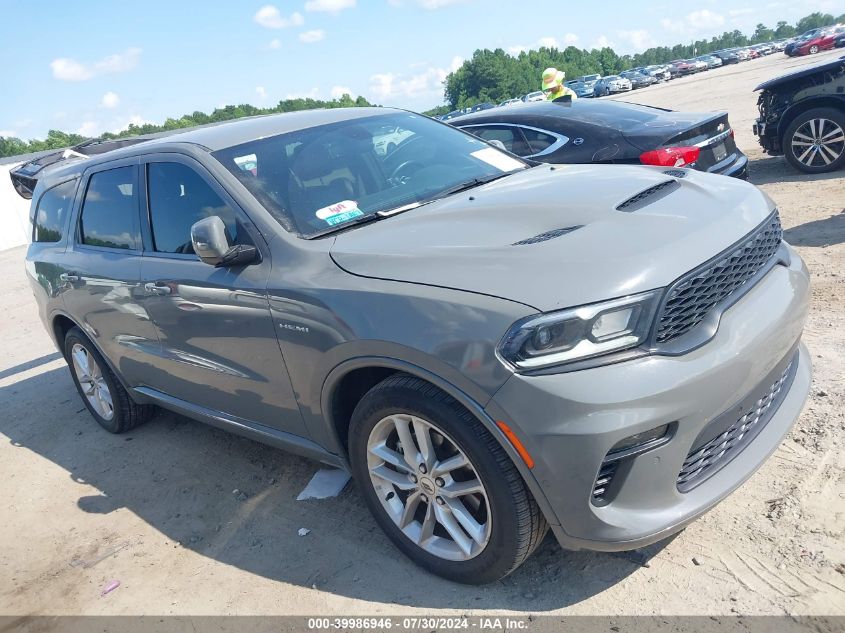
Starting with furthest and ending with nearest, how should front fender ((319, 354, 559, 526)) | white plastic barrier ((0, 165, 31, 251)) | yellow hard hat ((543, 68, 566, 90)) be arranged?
white plastic barrier ((0, 165, 31, 251)), yellow hard hat ((543, 68, 566, 90)), front fender ((319, 354, 559, 526))

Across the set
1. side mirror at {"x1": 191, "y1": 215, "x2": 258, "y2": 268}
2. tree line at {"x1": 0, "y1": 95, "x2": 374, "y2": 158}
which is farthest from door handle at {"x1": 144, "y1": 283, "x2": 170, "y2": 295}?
tree line at {"x1": 0, "y1": 95, "x2": 374, "y2": 158}

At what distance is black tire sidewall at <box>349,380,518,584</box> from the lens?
2449 millimetres

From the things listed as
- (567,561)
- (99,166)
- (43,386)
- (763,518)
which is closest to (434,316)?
(567,561)

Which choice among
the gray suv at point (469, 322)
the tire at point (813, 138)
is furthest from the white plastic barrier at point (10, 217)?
the tire at point (813, 138)

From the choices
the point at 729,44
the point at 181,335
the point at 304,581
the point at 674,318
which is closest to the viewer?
the point at 674,318

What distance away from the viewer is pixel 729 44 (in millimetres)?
156125

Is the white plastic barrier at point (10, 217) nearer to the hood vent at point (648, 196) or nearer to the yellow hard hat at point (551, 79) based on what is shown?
the yellow hard hat at point (551, 79)

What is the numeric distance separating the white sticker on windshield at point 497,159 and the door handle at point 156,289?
1.86 metres

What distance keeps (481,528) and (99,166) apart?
3504 mm

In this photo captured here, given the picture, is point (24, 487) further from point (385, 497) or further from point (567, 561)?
point (567, 561)

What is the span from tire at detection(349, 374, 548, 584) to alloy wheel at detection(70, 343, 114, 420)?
2893mm

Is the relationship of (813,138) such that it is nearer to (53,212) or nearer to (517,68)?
(53,212)

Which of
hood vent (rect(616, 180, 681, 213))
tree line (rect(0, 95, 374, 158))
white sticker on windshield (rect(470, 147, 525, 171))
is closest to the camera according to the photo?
hood vent (rect(616, 180, 681, 213))

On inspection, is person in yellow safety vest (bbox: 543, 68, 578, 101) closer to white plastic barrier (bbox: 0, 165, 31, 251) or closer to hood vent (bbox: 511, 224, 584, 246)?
hood vent (bbox: 511, 224, 584, 246)
